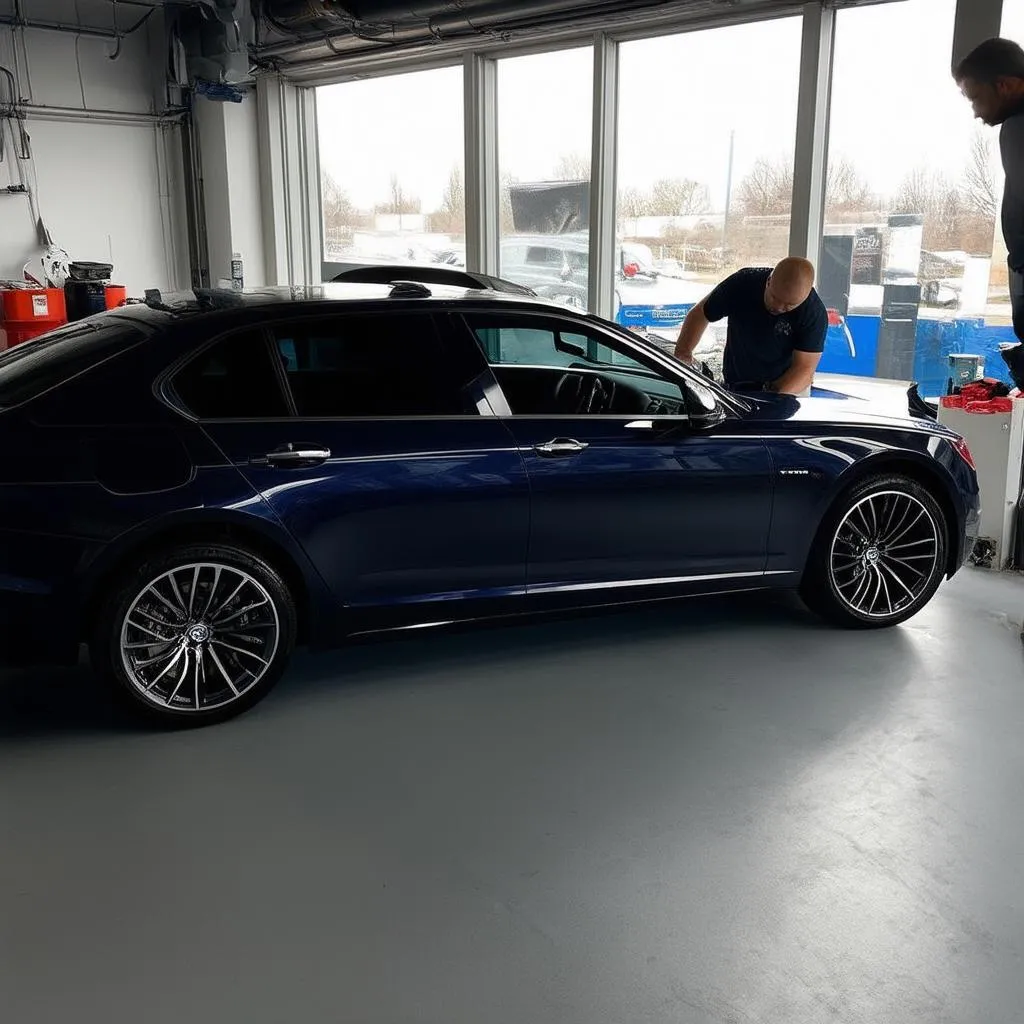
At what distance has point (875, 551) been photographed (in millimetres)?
4375

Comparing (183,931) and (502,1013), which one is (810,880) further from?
(183,931)

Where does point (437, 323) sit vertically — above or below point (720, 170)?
below

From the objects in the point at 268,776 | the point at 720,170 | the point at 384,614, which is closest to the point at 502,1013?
the point at 268,776

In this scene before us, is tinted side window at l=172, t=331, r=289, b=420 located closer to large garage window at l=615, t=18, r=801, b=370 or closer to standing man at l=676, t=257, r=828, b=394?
standing man at l=676, t=257, r=828, b=394

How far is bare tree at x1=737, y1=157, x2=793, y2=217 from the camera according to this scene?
7.06m

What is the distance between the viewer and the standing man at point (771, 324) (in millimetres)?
5273

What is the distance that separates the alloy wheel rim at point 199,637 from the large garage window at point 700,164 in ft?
13.2

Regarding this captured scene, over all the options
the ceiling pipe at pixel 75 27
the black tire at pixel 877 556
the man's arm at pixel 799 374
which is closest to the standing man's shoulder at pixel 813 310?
the man's arm at pixel 799 374

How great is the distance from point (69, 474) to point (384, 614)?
3.65 ft

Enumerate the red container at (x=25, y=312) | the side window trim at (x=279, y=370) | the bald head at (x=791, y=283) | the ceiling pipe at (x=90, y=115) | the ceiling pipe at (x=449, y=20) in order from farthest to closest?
1. the ceiling pipe at (x=90, y=115)
2. the red container at (x=25, y=312)
3. the ceiling pipe at (x=449, y=20)
4. the bald head at (x=791, y=283)
5. the side window trim at (x=279, y=370)

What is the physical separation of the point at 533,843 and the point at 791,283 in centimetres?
342

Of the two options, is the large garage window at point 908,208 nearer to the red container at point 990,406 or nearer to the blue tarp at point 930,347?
the blue tarp at point 930,347

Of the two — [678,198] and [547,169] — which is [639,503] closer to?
[678,198]

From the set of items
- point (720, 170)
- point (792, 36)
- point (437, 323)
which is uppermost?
point (792, 36)
